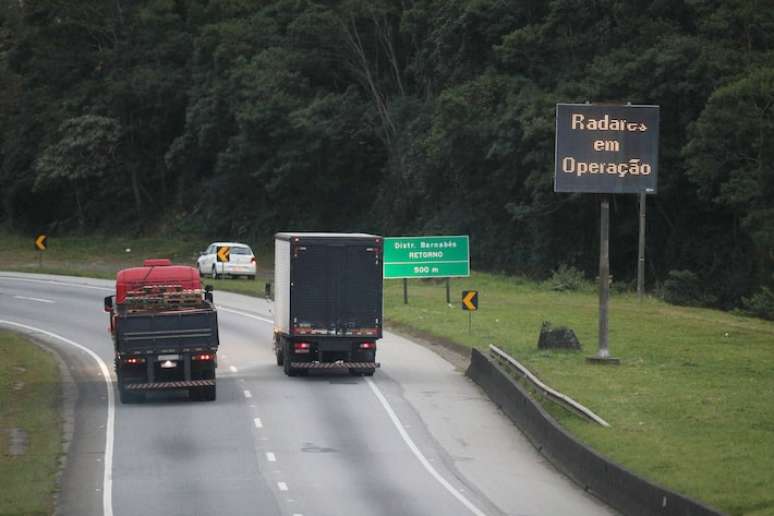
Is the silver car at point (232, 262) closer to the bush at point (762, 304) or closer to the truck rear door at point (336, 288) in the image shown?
the bush at point (762, 304)

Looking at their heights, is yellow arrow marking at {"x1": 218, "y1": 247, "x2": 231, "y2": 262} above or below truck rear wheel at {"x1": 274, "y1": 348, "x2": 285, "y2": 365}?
above

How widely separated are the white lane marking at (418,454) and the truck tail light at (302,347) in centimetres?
159

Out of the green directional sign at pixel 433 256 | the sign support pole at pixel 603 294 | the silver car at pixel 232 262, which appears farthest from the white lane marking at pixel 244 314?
the sign support pole at pixel 603 294

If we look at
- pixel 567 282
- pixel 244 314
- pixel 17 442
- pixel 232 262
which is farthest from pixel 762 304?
pixel 17 442

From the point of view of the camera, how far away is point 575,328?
140 feet

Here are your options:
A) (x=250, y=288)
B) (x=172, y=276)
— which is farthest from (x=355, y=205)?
(x=172, y=276)

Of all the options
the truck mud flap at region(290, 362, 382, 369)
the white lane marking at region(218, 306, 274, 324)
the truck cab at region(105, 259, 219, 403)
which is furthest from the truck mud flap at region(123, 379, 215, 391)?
the white lane marking at region(218, 306, 274, 324)

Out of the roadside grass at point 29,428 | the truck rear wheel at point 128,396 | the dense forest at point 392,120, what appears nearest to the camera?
the roadside grass at point 29,428

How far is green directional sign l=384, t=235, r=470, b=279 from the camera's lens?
48500 mm

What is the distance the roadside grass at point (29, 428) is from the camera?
20516 mm

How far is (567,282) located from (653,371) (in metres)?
26.1

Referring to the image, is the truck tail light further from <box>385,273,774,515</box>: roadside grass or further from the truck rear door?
<box>385,273,774,515</box>: roadside grass

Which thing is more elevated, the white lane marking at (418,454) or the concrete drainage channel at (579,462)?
the concrete drainage channel at (579,462)

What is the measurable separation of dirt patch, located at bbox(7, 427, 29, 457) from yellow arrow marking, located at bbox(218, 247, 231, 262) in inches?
1487
